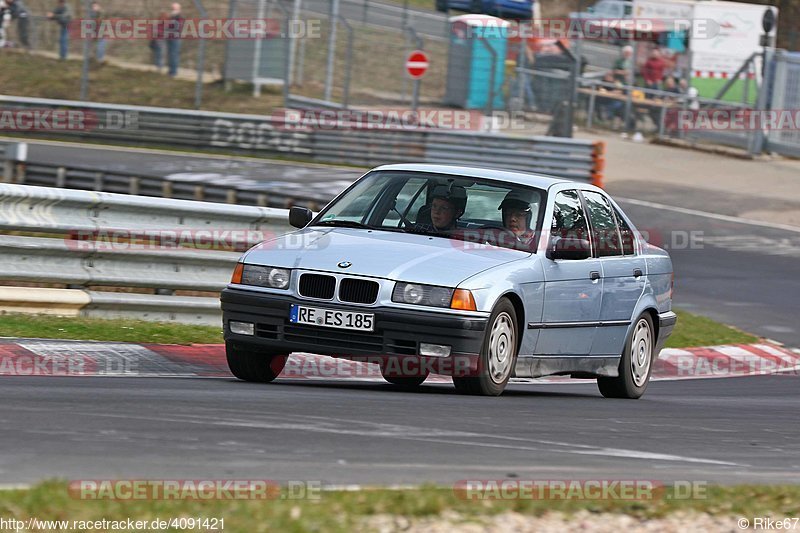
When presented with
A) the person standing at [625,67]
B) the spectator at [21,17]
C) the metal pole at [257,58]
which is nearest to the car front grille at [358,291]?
the metal pole at [257,58]

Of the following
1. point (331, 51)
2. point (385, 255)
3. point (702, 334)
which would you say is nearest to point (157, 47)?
point (331, 51)

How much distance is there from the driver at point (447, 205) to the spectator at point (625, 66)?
79.7 ft

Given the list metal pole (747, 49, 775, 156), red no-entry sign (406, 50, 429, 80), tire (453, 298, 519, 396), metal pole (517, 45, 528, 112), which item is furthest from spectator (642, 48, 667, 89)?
tire (453, 298, 519, 396)

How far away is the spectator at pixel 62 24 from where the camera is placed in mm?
33469

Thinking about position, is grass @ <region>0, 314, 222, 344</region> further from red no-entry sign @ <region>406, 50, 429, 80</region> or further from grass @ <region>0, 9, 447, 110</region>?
grass @ <region>0, 9, 447, 110</region>

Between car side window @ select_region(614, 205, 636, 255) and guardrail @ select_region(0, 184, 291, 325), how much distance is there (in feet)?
10.7

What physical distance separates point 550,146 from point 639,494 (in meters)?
18.6

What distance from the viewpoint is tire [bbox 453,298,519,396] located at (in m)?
7.94

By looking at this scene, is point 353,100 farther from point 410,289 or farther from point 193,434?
point 193,434

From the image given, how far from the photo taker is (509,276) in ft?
26.8

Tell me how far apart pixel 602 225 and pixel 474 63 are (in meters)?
20.0

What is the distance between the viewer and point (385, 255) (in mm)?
8070

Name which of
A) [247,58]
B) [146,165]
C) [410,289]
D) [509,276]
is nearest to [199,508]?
[410,289]

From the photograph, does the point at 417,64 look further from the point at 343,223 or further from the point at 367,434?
the point at 367,434
